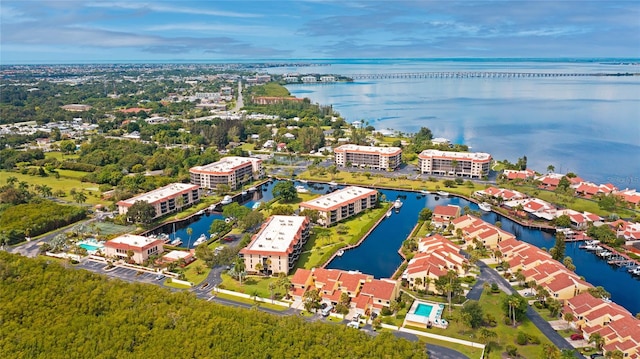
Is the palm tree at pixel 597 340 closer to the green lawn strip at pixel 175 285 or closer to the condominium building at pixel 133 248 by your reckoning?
the green lawn strip at pixel 175 285

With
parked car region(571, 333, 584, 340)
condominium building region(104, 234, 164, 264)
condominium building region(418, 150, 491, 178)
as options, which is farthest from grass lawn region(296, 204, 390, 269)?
condominium building region(418, 150, 491, 178)

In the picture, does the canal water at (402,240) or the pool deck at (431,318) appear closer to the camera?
the pool deck at (431,318)

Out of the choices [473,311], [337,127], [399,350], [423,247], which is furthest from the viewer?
[337,127]

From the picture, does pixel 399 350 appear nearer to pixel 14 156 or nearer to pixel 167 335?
pixel 167 335

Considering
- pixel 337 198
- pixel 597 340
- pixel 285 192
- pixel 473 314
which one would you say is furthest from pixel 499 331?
pixel 285 192

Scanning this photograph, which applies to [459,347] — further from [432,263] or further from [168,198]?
[168,198]

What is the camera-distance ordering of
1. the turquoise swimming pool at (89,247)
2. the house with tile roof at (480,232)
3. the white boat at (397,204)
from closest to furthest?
1. the house with tile roof at (480,232)
2. the turquoise swimming pool at (89,247)
3. the white boat at (397,204)

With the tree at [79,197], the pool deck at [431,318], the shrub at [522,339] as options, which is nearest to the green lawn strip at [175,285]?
the pool deck at [431,318]

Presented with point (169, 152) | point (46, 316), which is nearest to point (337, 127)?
point (169, 152)
